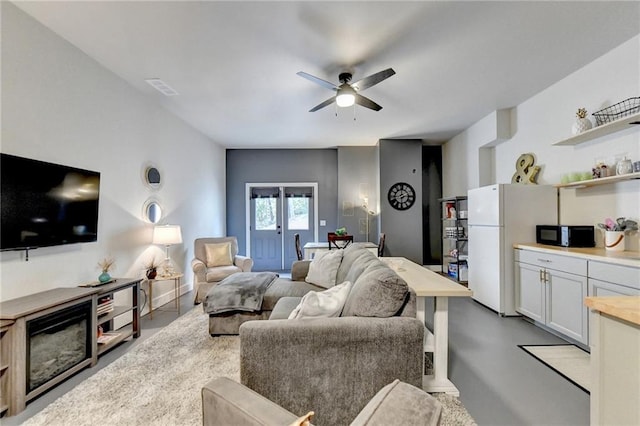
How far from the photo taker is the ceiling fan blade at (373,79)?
2633mm

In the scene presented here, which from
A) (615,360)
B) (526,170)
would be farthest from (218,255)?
(526,170)

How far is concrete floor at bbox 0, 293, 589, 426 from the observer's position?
72.6 inches

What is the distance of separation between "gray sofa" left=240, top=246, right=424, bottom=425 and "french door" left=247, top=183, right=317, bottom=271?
5301 mm

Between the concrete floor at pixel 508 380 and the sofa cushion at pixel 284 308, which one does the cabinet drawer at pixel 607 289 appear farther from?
the sofa cushion at pixel 284 308

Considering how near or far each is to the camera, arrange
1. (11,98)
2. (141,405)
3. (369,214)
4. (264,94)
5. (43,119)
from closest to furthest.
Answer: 1. (141,405)
2. (11,98)
3. (43,119)
4. (264,94)
5. (369,214)

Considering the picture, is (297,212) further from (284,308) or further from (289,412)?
(289,412)

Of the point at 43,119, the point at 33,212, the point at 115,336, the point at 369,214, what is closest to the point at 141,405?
the point at 115,336

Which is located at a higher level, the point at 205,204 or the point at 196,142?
the point at 196,142

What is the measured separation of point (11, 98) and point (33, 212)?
0.88m

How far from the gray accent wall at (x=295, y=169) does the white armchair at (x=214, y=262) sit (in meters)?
2.12

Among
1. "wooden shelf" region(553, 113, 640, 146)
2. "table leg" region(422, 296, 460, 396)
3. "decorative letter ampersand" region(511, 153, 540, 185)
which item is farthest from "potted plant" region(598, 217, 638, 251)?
"table leg" region(422, 296, 460, 396)

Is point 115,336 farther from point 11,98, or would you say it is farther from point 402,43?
point 402,43

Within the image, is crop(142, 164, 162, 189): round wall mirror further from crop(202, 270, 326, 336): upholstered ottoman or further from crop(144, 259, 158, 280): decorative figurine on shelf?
crop(202, 270, 326, 336): upholstered ottoman

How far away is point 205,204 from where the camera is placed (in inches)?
226
